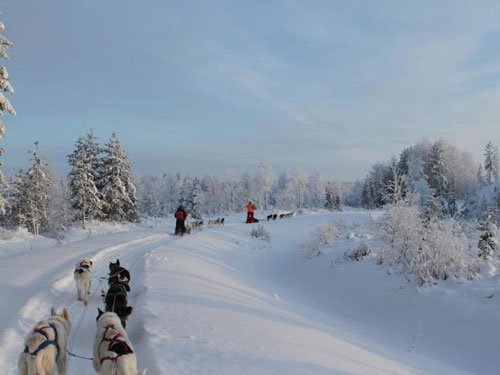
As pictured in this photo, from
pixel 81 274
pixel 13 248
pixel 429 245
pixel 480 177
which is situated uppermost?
pixel 480 177

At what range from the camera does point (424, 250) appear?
10.0m

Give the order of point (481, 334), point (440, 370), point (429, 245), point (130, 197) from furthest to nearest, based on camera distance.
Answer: point (130, 197), point (429, 245), point (481, 334), point (440, 370)

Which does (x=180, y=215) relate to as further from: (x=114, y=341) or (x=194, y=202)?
(x=194, y=202)

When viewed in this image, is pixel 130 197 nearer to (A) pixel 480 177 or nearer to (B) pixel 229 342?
(B) pixel 229 342

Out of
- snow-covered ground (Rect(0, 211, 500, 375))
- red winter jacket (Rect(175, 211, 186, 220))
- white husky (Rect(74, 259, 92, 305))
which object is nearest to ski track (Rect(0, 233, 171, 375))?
snow-covered ground (Rect(0, 211, 500, 375))

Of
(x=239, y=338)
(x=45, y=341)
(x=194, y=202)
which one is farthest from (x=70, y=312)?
(x=194, y=202)

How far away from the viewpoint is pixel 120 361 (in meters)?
3.78

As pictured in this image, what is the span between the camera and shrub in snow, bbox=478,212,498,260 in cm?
1067

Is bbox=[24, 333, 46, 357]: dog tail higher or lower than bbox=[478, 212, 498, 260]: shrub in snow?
lower

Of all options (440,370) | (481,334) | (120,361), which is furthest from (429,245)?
(120,361)

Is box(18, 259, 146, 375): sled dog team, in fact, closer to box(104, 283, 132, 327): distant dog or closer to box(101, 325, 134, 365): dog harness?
box(101, 325, 134, 365): dog harness

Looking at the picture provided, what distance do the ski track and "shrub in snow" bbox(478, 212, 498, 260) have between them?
906cm

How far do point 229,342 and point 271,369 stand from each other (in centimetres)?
92

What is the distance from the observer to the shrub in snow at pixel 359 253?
12.8 metres
